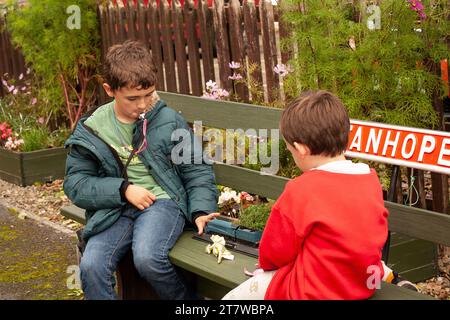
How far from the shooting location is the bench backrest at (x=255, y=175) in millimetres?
3410

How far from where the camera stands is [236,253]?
3.64 metres

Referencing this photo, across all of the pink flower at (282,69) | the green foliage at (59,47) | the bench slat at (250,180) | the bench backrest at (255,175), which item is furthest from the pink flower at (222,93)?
the green foliage at (59,47)

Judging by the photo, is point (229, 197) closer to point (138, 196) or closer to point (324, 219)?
point (138, 196)

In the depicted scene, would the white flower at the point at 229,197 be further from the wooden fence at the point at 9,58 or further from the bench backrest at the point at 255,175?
the wooden fence at the point at 9,58

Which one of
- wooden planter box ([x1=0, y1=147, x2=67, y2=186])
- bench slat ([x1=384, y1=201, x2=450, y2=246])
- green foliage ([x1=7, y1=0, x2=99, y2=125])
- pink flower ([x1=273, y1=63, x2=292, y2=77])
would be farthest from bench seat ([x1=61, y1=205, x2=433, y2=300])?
green foliage ([x1=7, y1=0, x2=99, y2=125])

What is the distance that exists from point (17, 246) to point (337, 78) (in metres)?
2.51

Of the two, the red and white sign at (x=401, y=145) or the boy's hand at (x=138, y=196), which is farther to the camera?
the boy's hand at (x=138, y=196)

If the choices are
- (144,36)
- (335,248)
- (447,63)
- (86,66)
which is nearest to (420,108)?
(447,63)

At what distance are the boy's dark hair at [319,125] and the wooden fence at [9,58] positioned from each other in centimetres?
643

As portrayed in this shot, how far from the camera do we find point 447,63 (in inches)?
188

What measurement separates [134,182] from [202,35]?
2826 millimetres

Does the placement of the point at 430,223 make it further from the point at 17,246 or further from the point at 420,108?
the point at 17,246

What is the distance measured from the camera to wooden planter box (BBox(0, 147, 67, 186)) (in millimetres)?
7250
